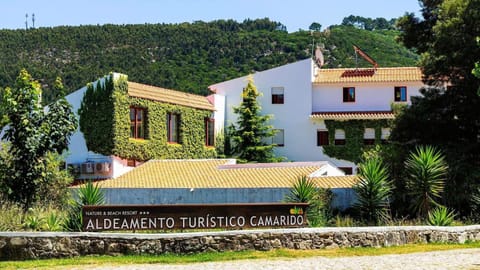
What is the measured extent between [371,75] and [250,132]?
9.65 m

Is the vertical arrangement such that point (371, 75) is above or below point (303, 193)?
above

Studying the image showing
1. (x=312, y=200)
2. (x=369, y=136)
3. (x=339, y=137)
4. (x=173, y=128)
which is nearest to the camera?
(x=312, y=200)

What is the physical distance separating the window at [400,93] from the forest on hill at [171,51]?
21.6m

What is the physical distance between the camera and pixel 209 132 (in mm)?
53812

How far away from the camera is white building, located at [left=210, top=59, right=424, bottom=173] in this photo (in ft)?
183

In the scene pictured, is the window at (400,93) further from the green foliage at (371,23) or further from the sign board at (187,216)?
the green foliage at (371,23)

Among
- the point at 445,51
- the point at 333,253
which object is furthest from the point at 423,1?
the point at 333,253

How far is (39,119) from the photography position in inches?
1115

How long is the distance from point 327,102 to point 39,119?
1232 inches

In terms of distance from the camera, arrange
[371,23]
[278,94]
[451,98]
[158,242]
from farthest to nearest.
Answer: [371,23]
[278,94]
[451,98]
[158,242]

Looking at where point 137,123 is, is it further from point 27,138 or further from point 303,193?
point 303,193

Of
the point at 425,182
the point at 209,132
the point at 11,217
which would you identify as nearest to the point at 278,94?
the point at 209,132

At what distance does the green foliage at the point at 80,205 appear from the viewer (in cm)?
2186

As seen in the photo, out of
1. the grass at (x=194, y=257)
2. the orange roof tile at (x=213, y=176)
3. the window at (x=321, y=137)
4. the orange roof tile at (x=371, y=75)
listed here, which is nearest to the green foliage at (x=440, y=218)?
the grass at (x=194, y=257)
